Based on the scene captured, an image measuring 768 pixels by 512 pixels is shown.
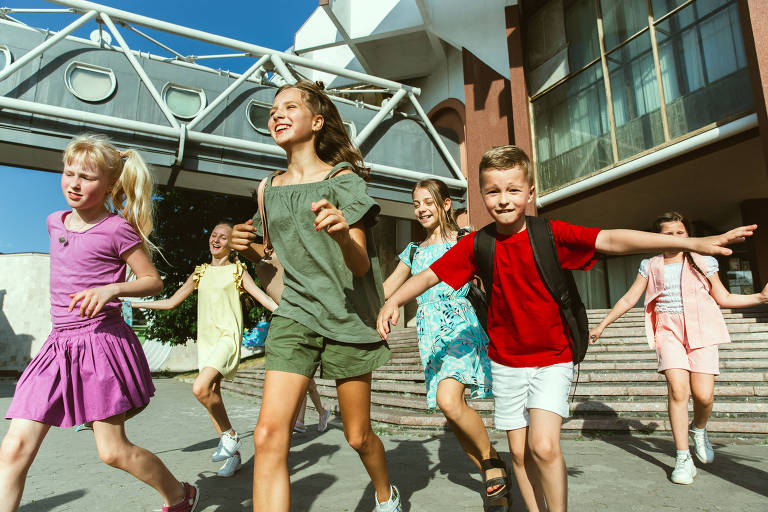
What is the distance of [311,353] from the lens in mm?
2154

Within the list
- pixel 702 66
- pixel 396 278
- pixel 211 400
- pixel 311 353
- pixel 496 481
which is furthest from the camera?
pixel 702 66

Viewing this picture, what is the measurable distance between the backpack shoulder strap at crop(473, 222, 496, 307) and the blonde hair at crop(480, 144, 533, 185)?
0.92ft

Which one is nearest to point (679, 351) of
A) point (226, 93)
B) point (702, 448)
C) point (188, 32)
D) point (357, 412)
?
point (702, 448)

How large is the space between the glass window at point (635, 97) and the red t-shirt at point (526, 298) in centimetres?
878

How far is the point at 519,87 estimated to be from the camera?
478 inches

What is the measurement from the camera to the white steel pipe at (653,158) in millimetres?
8219

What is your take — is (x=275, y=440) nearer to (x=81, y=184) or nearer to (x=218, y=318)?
(x=81, y=184)

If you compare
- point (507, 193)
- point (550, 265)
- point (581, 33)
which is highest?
point (581, 33)

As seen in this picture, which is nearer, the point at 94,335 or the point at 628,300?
the point at 94,335

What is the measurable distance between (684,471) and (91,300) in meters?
3.61

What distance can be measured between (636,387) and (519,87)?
340 inches

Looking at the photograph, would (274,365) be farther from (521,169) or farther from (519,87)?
(519,87)

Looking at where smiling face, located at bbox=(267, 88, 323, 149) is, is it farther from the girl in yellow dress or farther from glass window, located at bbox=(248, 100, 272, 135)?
glass window, located at bbox=(248, 100, 272, 135)

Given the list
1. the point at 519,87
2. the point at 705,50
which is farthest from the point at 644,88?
the point at 519,87
